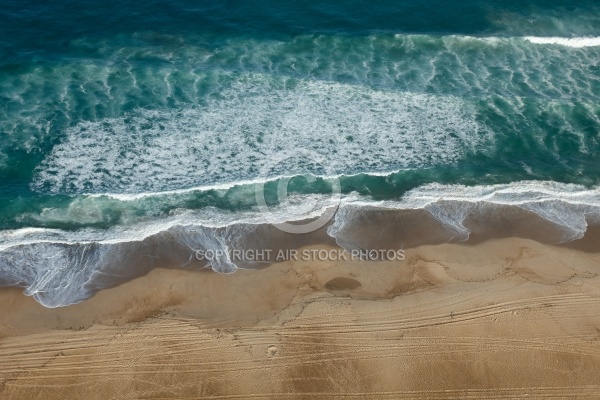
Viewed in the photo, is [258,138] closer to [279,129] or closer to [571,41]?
[279,129]

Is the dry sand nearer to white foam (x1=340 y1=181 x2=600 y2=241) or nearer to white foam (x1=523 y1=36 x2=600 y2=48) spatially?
white foam (x1=340 y1=181 x2=600 y2=241)

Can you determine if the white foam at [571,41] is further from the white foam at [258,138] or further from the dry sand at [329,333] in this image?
the dry sand at [329,333]

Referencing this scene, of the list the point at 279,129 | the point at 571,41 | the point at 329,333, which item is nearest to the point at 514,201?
the point at 329,333

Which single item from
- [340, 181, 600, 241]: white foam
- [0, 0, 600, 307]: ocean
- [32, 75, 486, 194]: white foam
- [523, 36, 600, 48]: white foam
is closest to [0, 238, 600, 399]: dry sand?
[0, 0, 600, 307]: ocean

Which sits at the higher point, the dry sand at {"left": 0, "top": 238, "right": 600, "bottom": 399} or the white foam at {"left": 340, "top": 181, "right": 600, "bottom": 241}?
the white foam at {"left": 340, "top": 181, "right": 600, "bottom": 241}

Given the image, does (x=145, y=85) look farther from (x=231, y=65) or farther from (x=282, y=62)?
(x=282, y=62)

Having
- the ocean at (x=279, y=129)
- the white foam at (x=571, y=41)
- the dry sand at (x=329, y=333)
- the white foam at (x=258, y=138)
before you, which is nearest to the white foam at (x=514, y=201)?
the ocean at (x=279, y=129)
